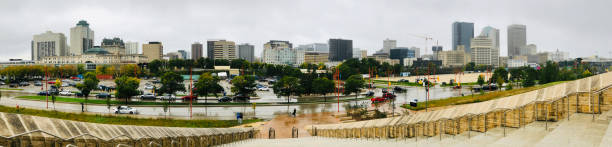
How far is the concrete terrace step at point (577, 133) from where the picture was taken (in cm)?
644

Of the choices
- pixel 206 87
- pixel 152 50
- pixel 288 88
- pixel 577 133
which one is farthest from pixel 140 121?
pixel 152 50

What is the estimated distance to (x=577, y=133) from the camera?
7.01 m

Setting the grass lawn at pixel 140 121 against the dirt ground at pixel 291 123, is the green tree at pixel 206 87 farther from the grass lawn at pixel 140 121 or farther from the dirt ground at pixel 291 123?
the dirt ground at pixel 291 123

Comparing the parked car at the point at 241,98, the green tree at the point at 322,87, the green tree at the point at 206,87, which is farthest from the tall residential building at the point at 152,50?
the green tree at the point at 322,87

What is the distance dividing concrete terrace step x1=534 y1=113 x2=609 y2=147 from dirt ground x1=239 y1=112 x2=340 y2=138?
64.2 feet

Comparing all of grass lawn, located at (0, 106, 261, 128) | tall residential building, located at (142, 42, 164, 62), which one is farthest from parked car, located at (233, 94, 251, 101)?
tall residential building, located at (142, 42, 164, 62)

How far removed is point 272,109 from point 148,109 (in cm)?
1344

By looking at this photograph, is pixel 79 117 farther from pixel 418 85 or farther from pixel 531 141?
pixel 418 85

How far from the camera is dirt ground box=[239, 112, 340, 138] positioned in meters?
26.7

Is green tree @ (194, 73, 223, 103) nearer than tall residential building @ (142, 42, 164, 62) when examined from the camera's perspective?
Yes

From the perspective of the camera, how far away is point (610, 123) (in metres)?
7.06

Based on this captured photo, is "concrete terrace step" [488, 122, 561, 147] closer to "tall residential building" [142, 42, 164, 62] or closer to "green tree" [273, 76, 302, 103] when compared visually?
"green tree" [273, 76, 302, 103]

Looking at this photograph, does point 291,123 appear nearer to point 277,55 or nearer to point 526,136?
point 526,136

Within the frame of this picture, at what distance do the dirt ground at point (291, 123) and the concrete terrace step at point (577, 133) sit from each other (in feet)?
64.2
